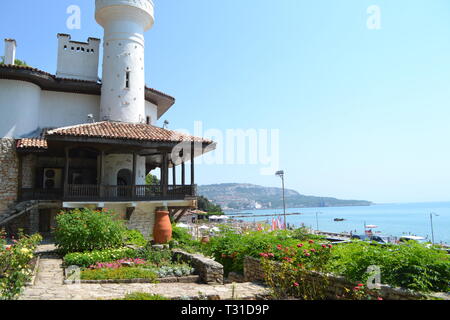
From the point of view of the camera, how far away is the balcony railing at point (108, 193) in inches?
622

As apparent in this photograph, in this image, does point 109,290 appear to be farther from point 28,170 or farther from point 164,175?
point 28,170

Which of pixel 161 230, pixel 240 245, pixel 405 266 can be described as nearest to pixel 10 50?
pixel 161 230

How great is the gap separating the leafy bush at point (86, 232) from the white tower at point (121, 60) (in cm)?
898

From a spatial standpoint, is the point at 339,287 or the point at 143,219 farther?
the point at 143,219

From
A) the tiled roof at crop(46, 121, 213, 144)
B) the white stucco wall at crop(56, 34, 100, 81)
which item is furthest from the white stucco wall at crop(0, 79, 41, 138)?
the tiled roof at crop(46, 121, 213, 144)

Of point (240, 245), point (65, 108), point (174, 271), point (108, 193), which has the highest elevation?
point (65, 108)

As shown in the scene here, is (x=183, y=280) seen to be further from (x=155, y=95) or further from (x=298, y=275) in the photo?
(x=155, y=95)

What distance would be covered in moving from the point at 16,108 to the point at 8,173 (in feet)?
11.6

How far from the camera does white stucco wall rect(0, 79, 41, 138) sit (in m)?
18.3

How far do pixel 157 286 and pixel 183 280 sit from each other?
1092 mm

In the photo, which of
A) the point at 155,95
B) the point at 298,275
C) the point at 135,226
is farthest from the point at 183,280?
the point at 155,95

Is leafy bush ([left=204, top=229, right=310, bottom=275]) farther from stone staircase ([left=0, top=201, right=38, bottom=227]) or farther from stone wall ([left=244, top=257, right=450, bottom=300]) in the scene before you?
stone staircase ([left=0, top=201, right=38, bottom=227])

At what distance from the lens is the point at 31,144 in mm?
17391

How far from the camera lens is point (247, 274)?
32.9ft
